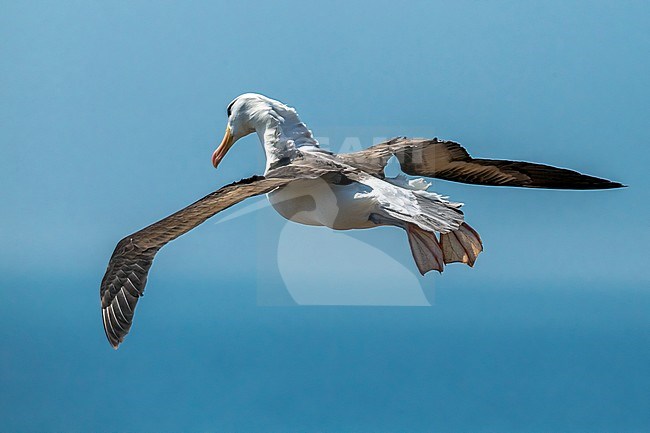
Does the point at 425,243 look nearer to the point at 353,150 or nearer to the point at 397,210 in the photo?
the point at 397,210

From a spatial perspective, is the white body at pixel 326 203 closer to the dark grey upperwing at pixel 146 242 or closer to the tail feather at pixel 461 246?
the dark grey upperwing at pixel 146 242

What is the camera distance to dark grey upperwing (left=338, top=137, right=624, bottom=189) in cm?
353

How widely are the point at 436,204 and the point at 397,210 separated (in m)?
0.10

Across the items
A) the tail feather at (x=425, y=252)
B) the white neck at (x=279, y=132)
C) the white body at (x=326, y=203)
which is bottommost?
the tail feather at (x=425, y=252)

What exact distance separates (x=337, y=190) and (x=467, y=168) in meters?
0.53

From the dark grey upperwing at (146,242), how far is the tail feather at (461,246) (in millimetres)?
446

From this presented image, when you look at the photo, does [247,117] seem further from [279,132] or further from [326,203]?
[326,203]

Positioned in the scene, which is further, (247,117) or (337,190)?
(247,117)

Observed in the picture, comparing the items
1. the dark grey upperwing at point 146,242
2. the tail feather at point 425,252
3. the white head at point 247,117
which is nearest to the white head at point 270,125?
the white head at point 247,117

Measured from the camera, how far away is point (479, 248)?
11.2 ft

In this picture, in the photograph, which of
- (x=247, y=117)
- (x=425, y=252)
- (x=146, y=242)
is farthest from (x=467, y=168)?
(x=146, y=242)

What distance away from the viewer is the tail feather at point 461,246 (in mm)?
3408

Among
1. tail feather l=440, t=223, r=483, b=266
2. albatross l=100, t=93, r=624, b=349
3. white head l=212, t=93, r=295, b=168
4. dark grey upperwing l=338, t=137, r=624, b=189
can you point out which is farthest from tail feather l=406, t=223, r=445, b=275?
white head l=212, t=93, r=295, b=168

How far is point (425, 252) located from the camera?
10.8ft
